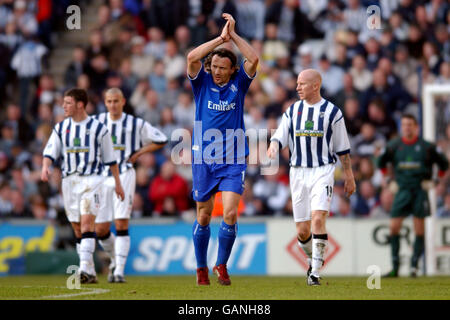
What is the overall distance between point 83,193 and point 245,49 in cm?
286

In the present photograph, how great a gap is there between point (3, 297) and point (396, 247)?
6939 millimetres

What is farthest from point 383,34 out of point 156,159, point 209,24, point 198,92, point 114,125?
point 198,92

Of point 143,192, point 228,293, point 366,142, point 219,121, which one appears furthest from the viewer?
point 143,192

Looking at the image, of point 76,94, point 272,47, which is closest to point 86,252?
point 76,94

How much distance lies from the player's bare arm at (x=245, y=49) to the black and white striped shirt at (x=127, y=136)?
8.79ft

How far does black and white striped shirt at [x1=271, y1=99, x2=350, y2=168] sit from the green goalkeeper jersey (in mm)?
4036

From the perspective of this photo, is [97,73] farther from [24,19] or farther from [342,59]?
[342,59]

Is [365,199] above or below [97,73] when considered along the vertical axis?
below

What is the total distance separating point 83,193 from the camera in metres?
10.6

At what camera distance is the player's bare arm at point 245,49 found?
891 centimetres

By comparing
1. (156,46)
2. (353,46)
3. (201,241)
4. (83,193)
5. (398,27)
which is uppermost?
(398,27)

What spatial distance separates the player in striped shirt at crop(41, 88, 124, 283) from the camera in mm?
10586

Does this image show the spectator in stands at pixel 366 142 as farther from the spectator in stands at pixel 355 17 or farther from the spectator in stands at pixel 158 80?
the spectator in stands at pixel 158 80

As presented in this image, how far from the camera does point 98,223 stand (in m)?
11.4
